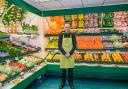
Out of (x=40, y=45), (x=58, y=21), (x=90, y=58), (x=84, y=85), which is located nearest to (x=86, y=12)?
(x=58, y=21)

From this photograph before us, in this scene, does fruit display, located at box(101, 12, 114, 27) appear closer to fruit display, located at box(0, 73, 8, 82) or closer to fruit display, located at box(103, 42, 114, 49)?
fruit display, located at box(103, 42, 114, 49)

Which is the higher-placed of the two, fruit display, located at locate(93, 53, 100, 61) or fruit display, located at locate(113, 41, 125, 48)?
fruit display, located at locate(113, 41, 125, 48)

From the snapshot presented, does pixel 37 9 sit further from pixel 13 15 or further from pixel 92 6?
pixel 92 6

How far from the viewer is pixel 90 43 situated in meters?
6.55

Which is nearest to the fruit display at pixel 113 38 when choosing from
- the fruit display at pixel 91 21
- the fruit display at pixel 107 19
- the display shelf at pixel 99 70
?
the fruit display at pixel 107 19

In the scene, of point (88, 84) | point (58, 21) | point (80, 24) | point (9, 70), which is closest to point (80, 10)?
point (80, 24)

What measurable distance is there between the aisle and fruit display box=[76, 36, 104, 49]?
3.92ft

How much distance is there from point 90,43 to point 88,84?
4.82ft

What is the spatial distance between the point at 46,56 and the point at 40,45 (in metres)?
0.47

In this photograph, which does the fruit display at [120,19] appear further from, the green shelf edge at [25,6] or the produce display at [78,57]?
the green shelf edge at [25,6]

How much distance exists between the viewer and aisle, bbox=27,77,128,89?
572cm

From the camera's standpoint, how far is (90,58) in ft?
20.7

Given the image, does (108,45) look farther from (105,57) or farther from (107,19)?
(107,19)

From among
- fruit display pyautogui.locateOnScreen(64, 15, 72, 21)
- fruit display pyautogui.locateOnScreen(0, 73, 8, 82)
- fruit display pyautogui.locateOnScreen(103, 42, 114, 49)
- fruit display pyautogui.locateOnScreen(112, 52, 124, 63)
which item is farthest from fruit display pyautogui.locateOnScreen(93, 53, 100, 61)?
fruit display pyautogui.locateOnScreen(0, 73, 8, 82)
